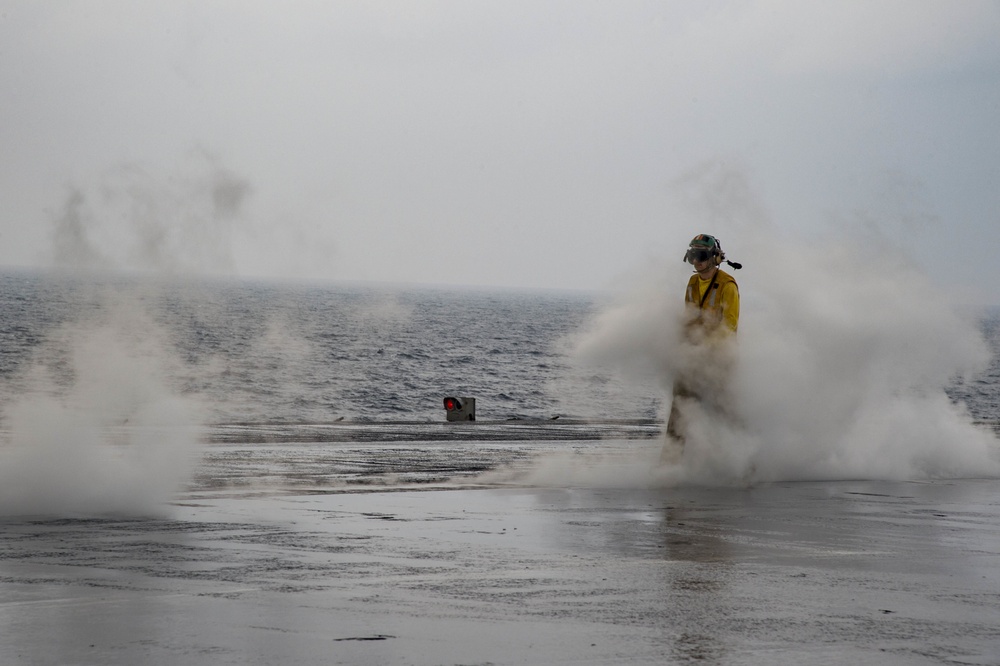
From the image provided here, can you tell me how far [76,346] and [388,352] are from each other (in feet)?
203

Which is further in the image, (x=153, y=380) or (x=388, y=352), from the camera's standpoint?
(x=388, y=352)

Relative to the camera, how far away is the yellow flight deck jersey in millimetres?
14000

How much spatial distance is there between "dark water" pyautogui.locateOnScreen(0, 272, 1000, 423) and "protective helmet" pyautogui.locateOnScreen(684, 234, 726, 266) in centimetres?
152

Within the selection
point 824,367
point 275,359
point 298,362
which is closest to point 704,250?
point 824,367

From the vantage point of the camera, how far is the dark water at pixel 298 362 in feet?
54.3

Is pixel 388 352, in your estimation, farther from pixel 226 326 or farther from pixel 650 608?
pixel 650 608

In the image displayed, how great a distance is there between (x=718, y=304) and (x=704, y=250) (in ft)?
1.89

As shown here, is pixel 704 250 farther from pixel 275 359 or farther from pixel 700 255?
pixel 275 359

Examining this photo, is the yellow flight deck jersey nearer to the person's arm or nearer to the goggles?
the person's arm

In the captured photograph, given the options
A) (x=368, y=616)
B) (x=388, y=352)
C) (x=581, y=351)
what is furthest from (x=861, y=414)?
(x=388, y=352)

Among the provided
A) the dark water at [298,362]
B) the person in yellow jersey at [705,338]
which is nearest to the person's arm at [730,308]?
the person in yellow jersey at [705,338]

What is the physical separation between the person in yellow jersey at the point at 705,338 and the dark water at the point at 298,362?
71cm

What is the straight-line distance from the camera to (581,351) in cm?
1506

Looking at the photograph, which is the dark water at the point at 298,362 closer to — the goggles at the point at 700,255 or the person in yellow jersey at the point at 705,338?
the person in yellow jersey at the point at 705,338
